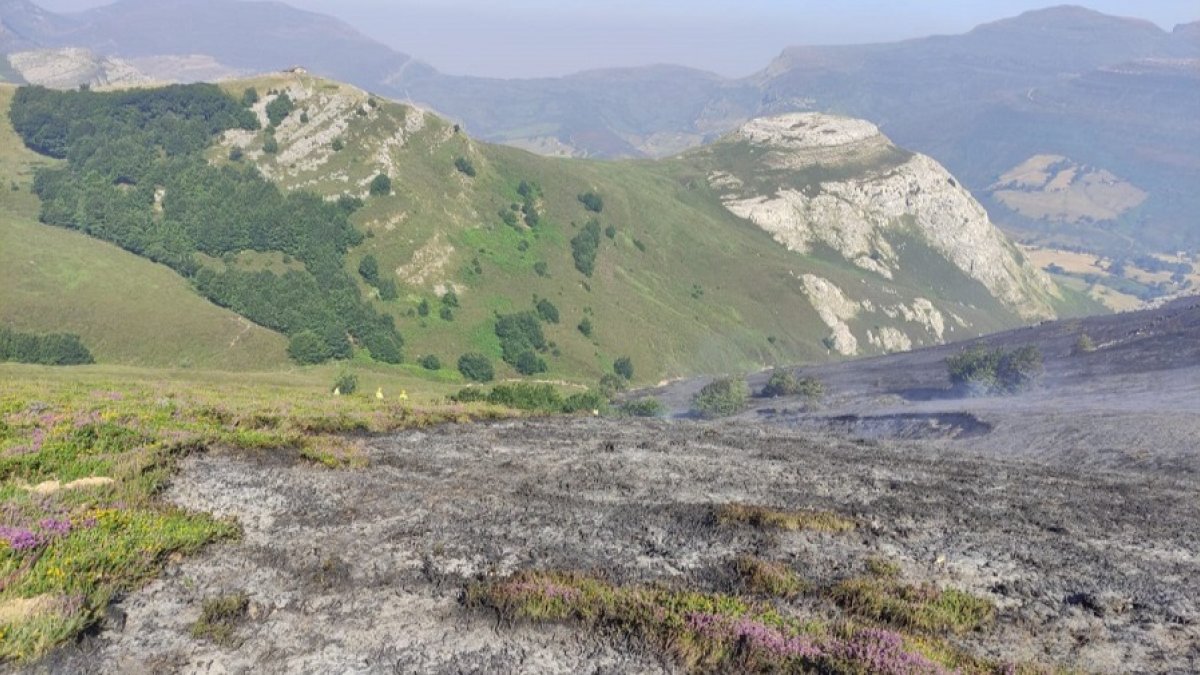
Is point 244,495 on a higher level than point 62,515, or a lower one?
lower

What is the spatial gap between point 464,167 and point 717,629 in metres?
167

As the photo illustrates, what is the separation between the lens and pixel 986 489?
30375mm

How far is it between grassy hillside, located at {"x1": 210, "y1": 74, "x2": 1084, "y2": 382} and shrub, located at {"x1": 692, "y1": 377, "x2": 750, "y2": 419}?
136 ft

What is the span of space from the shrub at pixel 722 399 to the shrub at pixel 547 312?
53578 millimetres

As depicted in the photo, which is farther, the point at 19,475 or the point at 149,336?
the point at 149,336

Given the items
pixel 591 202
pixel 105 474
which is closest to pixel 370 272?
pixel 591 202

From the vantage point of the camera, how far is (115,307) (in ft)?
362

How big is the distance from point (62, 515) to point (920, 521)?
23.6m

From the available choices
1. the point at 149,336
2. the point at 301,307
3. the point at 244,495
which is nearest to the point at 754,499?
the point at 244,495

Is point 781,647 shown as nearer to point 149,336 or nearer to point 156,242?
point 149,336

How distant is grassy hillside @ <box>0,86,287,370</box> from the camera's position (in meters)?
104

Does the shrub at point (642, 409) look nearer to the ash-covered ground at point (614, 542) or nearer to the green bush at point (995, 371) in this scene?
the green bush at point (995, 371)

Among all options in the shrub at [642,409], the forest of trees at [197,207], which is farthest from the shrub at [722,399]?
the forest of trees at [197,207]

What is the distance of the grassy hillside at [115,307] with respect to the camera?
341ft
